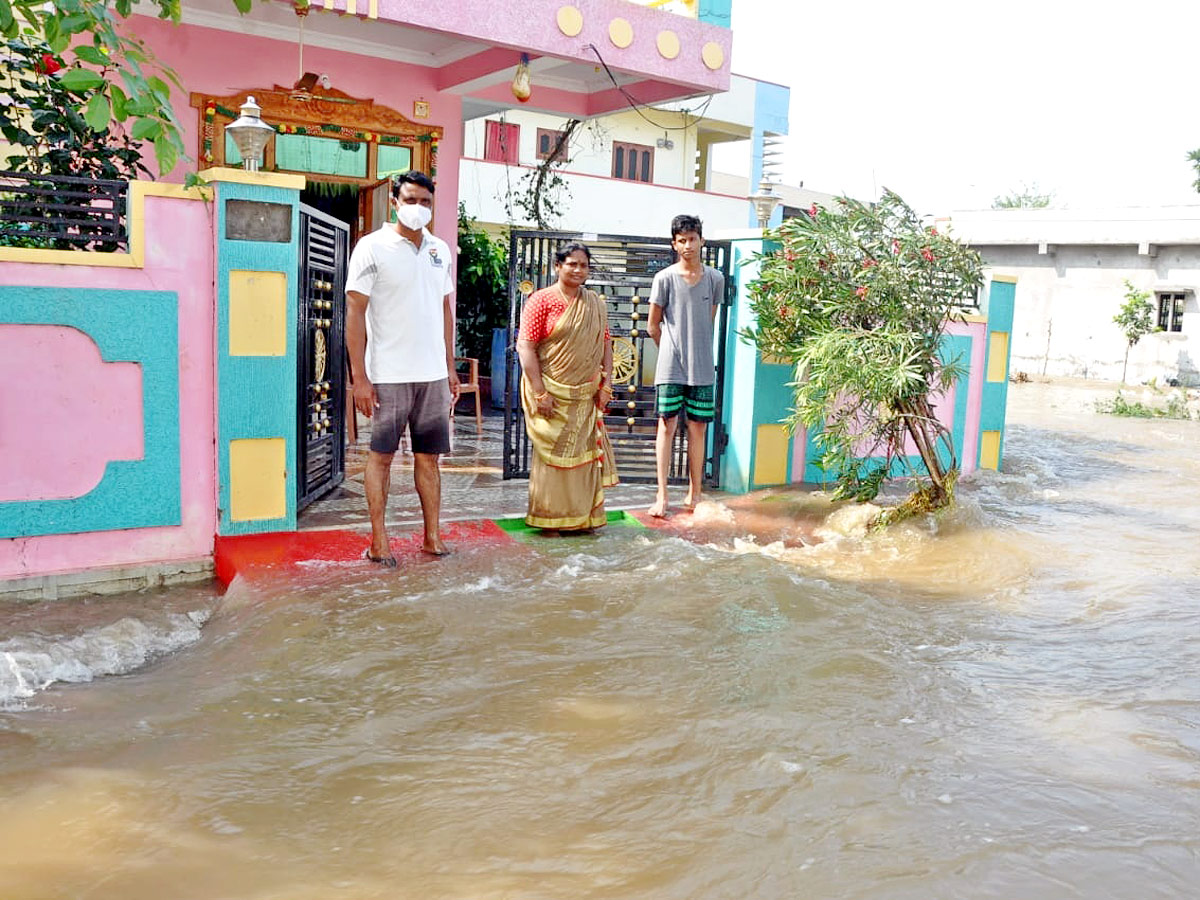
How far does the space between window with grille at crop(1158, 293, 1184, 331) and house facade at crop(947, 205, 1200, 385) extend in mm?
22

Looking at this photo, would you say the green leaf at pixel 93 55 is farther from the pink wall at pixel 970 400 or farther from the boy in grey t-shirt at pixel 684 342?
the pink wall at pixel 970 400

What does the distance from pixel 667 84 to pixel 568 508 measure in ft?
20.2

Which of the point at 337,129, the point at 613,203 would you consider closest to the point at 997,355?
the point at 337,129

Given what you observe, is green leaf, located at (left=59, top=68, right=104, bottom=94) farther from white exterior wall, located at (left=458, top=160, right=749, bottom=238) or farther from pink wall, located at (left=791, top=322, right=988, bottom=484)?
white exterior wall, located at (left=458, top=160, right=749, bottom=238)

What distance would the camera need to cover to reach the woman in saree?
607 cm

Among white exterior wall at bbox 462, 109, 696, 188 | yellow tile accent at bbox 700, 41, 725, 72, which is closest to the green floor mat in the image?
yellow tile accent at bbox 700, 41, 725, 72

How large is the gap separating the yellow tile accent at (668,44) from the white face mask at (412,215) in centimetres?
587

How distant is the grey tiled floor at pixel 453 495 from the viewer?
Result: 6.61 metres

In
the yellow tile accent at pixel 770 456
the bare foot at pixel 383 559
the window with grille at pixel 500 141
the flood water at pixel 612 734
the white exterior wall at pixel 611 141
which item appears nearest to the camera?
the flood water at pixel 612 734

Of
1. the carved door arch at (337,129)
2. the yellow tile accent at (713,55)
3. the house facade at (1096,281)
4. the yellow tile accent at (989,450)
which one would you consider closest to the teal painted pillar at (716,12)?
the yellow tile accent at (713,55)

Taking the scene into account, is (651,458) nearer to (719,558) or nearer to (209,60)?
(719,558)

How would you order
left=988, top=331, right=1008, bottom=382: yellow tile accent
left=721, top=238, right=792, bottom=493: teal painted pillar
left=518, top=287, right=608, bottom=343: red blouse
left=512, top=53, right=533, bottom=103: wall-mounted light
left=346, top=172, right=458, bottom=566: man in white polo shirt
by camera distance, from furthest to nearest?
left=512, top=53, right=533, bottom=103: wall-mounted light → left=988, top=331, right=1008, bottom=382: yellow tile accent → left=721, top=238, right=792, bottom=493: teal painted pillar → left=518, top=287, right=608, bottom=343: red blouse → left=346, top=172, right=458, bottom=566: man in white polo shirt

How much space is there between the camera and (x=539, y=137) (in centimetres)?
2530

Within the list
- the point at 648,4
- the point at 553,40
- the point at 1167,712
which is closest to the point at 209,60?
the point at 553,40
